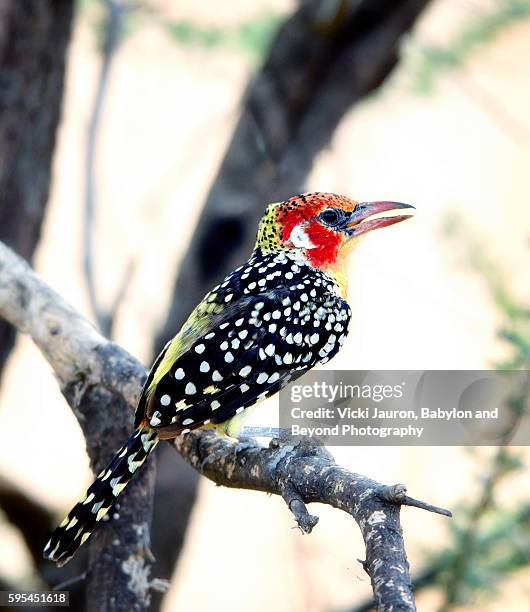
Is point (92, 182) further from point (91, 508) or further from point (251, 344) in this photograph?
point (91, 508)

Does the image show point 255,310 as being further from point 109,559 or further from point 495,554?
point 495,554

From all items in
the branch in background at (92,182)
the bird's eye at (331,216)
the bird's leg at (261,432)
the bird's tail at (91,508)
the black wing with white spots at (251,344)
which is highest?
the branch in background at (92,182)

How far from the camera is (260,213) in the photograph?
189 inches

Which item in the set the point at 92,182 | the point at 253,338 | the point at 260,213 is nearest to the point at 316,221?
the point at 253,338

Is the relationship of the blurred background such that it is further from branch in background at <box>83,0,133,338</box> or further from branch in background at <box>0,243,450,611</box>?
branch in background at <box>0,243,450,611</box>

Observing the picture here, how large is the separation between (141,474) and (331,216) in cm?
97

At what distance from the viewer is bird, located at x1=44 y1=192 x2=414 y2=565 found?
2.52m

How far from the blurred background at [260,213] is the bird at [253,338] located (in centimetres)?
72

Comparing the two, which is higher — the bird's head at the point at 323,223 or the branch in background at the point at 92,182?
the branch in background at the point at 92,182

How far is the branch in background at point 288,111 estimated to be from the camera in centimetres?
472

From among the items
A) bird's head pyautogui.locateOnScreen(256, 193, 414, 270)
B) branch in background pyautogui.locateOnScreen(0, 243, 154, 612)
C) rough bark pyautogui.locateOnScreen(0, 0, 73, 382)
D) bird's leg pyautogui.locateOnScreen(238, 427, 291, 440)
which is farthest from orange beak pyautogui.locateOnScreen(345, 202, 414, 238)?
rough bark pyautogui.locateOnScreen(0, 0, 73, 382)

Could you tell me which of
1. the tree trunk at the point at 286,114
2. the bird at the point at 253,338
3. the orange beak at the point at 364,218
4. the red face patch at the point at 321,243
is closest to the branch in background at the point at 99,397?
the bird at the point at 253,338

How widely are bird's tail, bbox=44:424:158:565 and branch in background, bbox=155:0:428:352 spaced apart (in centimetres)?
233

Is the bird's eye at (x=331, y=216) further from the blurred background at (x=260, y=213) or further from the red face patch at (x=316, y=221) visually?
the blurred background at (x=260, y=213)
